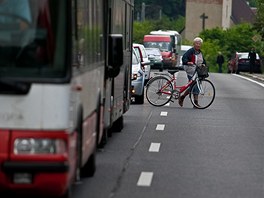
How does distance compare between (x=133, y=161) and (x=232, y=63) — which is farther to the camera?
(x=232, y=63)

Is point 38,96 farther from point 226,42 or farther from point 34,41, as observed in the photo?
point 226,42

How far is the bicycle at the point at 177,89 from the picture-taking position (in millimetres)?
24594

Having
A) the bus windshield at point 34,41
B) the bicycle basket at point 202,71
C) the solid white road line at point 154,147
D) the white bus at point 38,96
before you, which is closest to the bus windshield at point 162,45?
the bicycle basket at point 202,71

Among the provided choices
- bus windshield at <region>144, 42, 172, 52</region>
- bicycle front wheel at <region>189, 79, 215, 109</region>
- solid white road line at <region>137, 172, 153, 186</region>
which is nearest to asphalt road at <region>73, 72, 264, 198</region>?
solid white road line at <region>137, 172, 153, 186</region>

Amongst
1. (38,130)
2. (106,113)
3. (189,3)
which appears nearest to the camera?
(38,130)

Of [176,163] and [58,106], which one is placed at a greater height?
[58,106]

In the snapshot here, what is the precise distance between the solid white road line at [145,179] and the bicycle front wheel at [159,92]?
42.4 ft

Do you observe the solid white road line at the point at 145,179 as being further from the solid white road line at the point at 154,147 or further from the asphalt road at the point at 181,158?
the solid white road line at the point at 154,147

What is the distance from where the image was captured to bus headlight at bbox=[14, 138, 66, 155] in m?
8.37

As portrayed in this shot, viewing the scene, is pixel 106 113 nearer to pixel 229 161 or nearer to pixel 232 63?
pixel 229 161

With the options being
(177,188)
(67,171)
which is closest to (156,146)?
(177,188)

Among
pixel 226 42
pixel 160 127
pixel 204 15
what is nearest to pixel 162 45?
pixel 226 42

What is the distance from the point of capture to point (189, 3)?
12394 cm

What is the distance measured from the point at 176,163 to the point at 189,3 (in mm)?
111191
